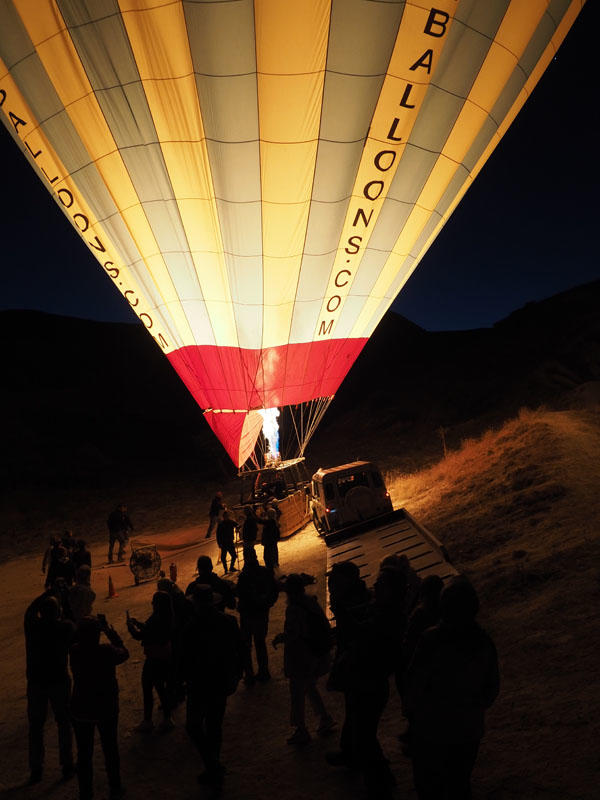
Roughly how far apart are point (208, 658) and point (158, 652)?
1426mm

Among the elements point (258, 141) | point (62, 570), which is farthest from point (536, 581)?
point (258, 141)

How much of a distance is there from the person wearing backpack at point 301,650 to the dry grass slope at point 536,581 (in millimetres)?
1307

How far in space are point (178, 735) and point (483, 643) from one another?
3.52m

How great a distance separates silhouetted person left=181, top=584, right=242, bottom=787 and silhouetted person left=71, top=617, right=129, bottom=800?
1.78 ft

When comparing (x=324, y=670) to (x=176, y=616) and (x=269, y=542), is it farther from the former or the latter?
(x=269, y=542)

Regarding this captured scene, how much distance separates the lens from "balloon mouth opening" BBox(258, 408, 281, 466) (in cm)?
1326

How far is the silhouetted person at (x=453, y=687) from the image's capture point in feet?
8.30

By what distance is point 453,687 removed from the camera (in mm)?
2539

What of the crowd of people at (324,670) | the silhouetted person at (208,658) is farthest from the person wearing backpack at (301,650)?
the silhouetted person at (208,658)

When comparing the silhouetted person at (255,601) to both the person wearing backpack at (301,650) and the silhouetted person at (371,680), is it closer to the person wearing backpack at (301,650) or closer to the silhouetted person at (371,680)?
the person wearing backpack at (301,650)

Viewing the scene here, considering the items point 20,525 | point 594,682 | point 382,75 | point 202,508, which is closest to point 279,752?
point 594,682

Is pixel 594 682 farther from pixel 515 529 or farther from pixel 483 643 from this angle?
pixel 515 529

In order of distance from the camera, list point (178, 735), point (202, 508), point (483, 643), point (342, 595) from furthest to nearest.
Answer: point (202, 508) < point (178, 735) < point (342, 595) < point (483, 643)

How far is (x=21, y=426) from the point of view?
36.2m
